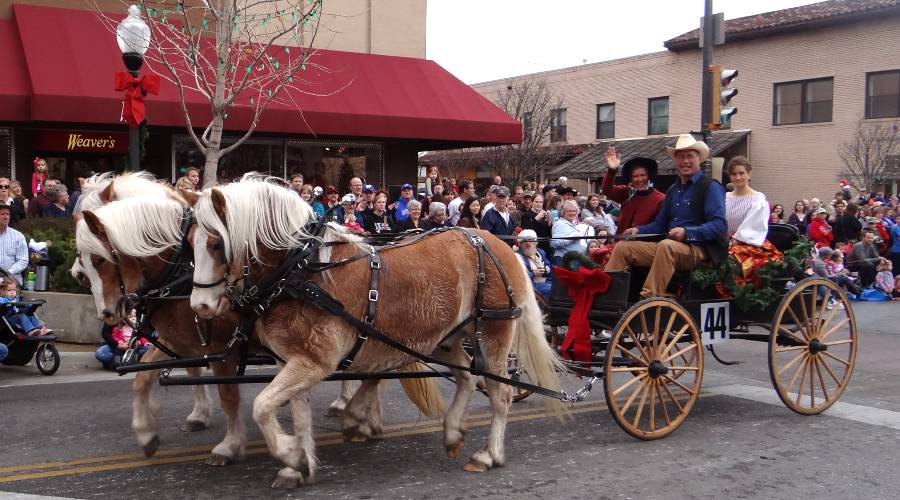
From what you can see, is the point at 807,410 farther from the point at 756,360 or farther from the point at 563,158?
the point at 563,158

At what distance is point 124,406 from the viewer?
749cm

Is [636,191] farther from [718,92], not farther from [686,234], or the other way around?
[718,92]

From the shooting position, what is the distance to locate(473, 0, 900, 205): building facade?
28094mm

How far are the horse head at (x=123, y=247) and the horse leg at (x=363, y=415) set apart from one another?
1703 millimetres

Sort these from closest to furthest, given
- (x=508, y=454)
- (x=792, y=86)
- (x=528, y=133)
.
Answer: (x=508, y=454)
(x=792, y=86)
(x=528, y=133)

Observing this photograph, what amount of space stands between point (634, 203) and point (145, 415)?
485cm

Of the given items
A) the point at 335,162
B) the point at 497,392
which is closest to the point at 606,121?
the point at 335,162

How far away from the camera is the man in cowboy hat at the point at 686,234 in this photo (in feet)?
22.2

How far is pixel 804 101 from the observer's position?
2975 cm

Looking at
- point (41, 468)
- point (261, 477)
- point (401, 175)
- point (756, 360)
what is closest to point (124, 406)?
point (41, 468)

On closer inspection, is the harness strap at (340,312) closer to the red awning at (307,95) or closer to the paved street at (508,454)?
the paved street at (508,454)

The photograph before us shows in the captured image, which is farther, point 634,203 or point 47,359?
point 47,359

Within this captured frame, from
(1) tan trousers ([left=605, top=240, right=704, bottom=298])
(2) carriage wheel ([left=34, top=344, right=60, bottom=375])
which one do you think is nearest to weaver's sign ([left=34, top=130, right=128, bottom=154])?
(2) carriage wheel ([left=34, top=344, right=60, bottom=375])

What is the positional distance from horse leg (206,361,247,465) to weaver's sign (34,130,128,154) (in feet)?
38.9
